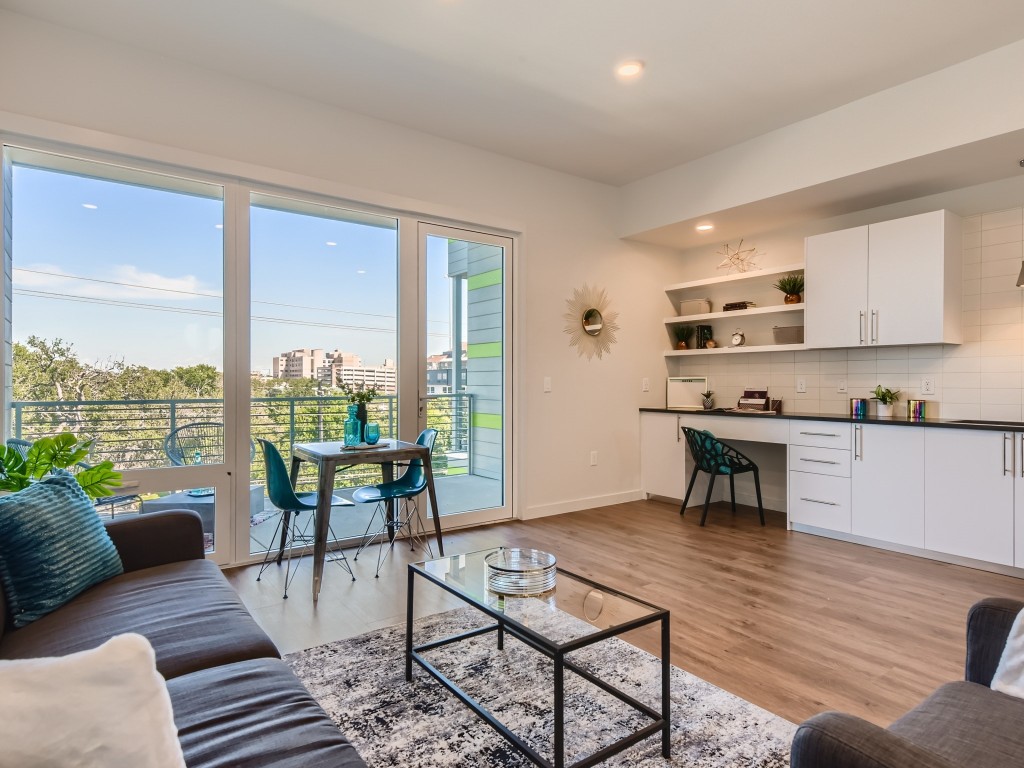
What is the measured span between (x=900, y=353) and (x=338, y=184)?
4.18 m

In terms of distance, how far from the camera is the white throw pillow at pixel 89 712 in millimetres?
601

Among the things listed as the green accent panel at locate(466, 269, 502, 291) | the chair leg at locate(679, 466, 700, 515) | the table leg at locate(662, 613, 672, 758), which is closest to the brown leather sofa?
the table leg at locate(662, 613, 672, 758)

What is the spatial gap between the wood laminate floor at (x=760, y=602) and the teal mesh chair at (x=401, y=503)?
0.54 ft

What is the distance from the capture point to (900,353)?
429cm

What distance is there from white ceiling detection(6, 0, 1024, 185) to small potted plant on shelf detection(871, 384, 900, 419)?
2031 mm

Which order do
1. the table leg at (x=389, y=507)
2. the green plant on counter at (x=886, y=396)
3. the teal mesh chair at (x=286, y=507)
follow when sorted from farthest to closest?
the green plant on counter at (x=886, y=396) → the table leg at (x=389, y=507) → the teal mesh chair at (x=286, y=507)

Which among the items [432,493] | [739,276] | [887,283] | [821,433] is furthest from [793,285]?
[432,493]

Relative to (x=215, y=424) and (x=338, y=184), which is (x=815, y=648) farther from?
(x=338, y=184)

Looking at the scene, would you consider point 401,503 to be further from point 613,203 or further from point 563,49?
point 613,203

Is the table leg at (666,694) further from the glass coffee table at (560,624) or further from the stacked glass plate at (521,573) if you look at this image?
the stacked glass plate at (521,573)

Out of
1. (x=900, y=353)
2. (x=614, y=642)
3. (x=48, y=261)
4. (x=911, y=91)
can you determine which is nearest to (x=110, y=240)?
(x=48, y=261)

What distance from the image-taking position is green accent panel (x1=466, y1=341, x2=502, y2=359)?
4.54m

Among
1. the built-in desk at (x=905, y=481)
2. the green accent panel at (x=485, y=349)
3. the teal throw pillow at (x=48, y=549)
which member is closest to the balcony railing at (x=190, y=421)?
the green accent panel at (x=485, y=349)

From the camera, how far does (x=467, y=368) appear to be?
452cm
